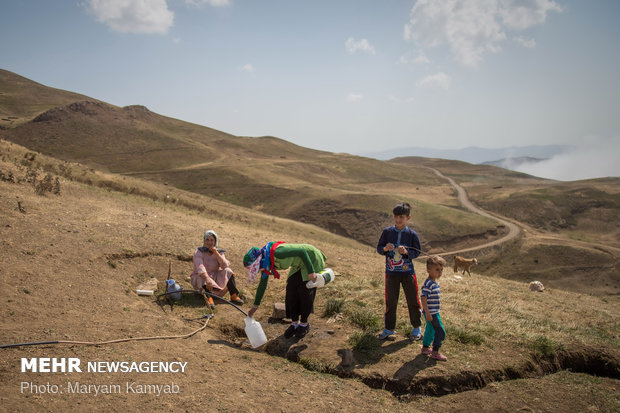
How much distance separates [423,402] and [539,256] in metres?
37.8

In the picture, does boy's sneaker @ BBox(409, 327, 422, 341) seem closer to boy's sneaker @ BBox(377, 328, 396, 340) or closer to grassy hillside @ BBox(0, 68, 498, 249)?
boy's sneaker @ BBox(377, 328, 396, 340)

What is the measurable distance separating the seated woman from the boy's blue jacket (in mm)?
3701

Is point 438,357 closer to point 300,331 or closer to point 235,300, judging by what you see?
point 300,331

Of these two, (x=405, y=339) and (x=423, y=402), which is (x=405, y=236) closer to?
(x=405, y=339)

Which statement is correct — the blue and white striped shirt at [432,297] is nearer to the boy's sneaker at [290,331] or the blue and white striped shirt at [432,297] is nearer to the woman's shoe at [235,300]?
the boy's sneaker at [290,331]

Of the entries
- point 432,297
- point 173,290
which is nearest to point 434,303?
point 432,297

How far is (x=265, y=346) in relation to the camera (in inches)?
255

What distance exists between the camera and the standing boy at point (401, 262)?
6012 millimetres

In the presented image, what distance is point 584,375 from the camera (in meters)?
5.96

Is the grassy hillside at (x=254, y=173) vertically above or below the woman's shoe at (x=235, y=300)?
above

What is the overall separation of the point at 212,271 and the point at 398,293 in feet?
13.7

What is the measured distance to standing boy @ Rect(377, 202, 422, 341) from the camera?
6.01 m

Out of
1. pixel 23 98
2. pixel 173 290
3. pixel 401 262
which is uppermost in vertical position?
pixel 23 98

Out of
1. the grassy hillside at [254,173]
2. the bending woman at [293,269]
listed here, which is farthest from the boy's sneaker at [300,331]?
the grassy hillside at [254,173]
